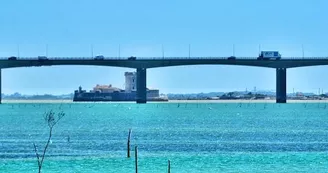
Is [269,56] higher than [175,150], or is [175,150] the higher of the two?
[269,56]

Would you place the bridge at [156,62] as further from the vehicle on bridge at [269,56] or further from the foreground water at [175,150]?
the foreground water at [175,150]

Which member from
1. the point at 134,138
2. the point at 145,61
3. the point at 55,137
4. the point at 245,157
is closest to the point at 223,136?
the point at 134,138

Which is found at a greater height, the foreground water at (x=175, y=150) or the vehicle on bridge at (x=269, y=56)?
the vehicle on bridge at (x=269, y=56)

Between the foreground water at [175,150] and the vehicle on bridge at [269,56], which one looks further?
the vehicle on bridge at [269,56]

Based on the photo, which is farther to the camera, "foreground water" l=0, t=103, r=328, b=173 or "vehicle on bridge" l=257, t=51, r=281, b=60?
"vehicle on bridge" l=257, t=51, r=281, b=60

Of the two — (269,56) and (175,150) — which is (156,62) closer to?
(269,56)

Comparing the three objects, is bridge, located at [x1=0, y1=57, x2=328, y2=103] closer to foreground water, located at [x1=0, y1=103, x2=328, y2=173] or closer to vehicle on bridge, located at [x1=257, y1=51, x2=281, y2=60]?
vehicle on bridge, located at [x1=257, y1=51, x2=281, y2=60]

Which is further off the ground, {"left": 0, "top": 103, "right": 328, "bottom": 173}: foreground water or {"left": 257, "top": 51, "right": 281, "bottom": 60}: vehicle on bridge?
{"left": 257, "top": 51, "right": 281, "bottom": 60}: vehicle on bridge

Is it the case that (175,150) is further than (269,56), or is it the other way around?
(269,56)

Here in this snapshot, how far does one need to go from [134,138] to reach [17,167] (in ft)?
88.7

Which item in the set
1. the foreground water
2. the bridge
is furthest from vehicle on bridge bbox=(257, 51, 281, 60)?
the foreground water

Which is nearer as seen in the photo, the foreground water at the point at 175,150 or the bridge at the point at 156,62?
the foreground water at the point at 175,150

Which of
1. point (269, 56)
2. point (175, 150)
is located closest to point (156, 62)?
point (269, 56)

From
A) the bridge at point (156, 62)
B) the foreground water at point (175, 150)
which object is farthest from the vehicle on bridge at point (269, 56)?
the foreground water at point (175, 150)
